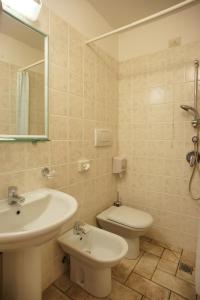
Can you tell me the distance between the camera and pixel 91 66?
1.72 meters

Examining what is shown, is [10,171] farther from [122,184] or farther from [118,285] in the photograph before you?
[122,184]

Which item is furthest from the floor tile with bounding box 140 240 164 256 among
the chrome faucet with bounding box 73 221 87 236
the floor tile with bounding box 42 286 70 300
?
the floor tile with bounding box 42 286 70 300

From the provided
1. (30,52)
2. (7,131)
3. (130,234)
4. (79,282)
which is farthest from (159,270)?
(30,52)

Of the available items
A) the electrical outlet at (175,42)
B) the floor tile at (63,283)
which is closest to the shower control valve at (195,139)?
the electrical outlet at (175,42)

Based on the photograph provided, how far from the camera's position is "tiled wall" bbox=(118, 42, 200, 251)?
5.98ft

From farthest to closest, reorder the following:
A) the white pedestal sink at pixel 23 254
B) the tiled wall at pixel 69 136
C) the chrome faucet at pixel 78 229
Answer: the chrome faucet at pixel 78 229 → the tiled wall at pixel 69 136 → the white pedestal sink at pixel 23 254

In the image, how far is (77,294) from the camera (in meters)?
1.36

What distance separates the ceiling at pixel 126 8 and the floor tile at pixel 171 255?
8.21ft

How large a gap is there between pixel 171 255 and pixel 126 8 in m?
2.56

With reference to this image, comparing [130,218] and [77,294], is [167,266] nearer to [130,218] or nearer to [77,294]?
[130,218]

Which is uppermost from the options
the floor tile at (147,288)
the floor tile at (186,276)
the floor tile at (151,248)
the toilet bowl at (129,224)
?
the toilet bowl at (129,224)

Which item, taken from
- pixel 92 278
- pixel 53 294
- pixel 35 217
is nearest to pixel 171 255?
pixel 92 278

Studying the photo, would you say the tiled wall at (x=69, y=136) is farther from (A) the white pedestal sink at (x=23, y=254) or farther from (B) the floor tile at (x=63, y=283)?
(A) the white pedestal sink at (x=23, y=254)

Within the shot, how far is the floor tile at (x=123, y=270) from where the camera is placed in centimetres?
152
